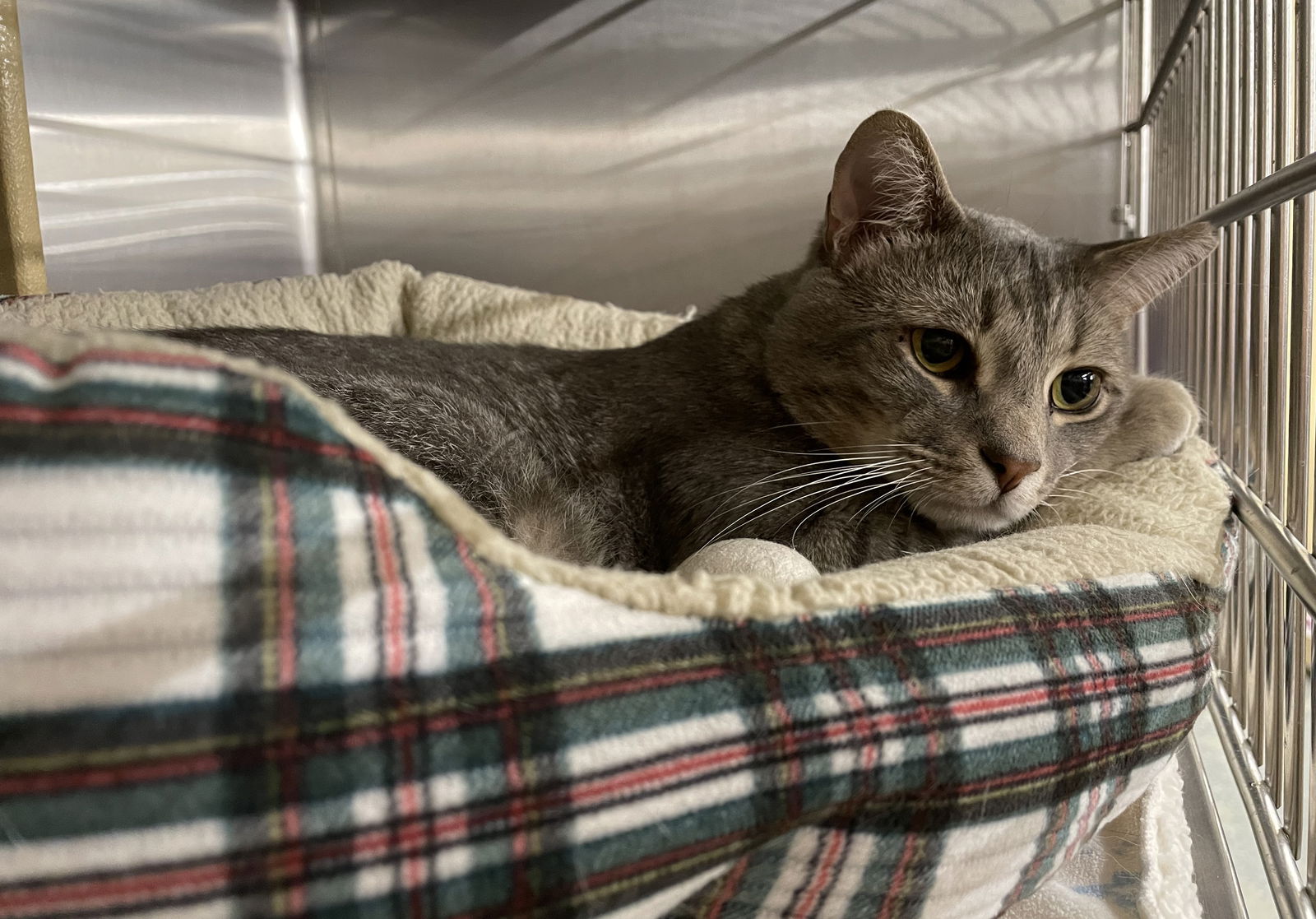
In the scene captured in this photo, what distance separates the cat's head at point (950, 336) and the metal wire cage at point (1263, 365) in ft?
0.38

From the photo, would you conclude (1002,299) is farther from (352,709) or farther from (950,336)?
(352,709)

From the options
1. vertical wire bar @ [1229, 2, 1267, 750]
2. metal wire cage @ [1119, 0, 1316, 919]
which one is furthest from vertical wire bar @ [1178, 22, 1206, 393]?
vertical wire bar @ [1229, 2, 1267, 750]

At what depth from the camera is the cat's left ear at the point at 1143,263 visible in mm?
1116

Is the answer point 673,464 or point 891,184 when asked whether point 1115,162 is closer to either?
point 891,184

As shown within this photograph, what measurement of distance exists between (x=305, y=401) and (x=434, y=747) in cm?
20

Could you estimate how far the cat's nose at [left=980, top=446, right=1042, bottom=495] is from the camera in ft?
3.37

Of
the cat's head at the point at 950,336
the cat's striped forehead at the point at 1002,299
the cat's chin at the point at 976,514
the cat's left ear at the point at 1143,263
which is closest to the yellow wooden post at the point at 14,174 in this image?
the cat's head at the point at 950,336

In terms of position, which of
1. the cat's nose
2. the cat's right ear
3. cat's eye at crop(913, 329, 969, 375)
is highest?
the cat's right ear

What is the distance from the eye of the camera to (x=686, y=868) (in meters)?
0.56

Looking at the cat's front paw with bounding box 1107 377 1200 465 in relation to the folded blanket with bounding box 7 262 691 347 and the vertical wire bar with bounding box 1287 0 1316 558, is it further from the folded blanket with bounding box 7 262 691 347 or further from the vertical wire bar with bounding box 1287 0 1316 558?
the folded blanket with bounding box 7 262 691 347

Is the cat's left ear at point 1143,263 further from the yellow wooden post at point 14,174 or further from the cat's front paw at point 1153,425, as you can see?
the yellow wooden post at point 14,174

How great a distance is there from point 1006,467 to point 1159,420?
348mm

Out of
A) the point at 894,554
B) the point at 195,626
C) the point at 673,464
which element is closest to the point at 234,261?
the point at 673,464

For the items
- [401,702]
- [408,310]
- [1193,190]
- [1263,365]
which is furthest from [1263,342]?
[408,310]
